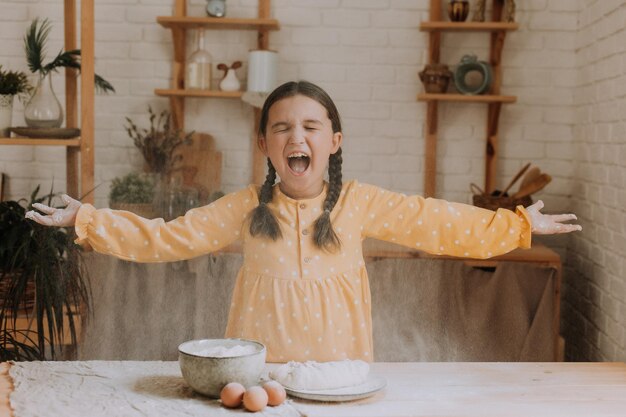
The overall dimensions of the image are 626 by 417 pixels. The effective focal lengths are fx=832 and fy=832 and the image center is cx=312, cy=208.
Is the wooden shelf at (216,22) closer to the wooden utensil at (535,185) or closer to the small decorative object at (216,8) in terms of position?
the small decorative object at (216,8)

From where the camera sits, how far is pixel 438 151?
11.3 feet

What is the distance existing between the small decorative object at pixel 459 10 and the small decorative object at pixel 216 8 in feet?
2.96

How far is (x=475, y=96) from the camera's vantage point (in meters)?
3.23

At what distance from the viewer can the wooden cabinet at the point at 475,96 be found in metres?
3.23

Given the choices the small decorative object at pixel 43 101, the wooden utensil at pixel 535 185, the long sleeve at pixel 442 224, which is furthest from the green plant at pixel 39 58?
the wooden utensil at pixel 535 185

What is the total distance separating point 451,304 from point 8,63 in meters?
2.02

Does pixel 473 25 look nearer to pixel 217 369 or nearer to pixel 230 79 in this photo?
pixel 230 79

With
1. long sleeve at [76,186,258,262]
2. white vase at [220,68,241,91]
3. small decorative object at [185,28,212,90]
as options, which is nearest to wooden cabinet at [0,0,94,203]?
small decorative object at [185,28,212,90]

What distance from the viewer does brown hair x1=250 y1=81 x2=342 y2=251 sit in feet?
6.17

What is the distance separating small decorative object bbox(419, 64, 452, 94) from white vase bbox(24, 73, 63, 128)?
1401mm

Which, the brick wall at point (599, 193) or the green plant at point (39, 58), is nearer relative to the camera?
the brick wall at point (599, 193)

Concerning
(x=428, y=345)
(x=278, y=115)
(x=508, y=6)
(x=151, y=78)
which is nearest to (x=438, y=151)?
(x=508, y=6)

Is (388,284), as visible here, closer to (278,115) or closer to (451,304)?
(451,304)

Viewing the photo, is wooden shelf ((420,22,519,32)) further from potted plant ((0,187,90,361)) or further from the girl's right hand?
the girl's right hand
